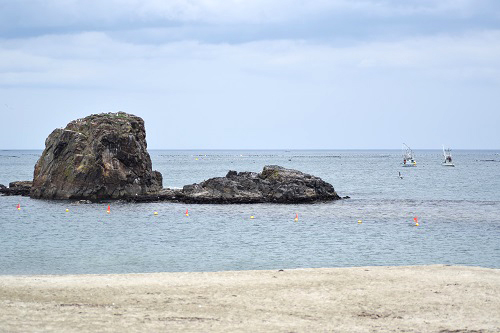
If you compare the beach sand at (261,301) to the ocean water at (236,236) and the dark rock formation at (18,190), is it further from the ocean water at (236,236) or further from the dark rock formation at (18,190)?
the dark rock formation at (18,190)

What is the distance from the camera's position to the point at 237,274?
77.4 feet

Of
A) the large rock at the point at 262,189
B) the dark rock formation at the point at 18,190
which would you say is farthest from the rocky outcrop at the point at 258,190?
the dark rock formation at the point at 18,190

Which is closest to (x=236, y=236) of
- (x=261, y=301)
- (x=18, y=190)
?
(x=261, y=301)

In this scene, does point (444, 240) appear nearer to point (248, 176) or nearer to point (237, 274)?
point (237, 274)

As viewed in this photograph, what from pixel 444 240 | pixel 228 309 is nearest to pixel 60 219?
pixel 444 240

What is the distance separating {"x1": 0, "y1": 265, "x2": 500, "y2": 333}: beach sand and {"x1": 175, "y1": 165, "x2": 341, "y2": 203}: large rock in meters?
39.9

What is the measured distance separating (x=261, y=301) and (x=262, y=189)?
155ft

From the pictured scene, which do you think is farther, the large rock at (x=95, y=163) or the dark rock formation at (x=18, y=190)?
the dark rock formation at (x=18, y=190)

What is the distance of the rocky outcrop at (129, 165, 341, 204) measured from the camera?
210 ft

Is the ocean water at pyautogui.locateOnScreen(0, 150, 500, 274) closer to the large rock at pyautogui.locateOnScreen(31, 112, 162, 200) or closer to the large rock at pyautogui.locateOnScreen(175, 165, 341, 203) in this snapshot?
the large rock at pyautogui.locateOnScreen(175, 165, 341, 203)

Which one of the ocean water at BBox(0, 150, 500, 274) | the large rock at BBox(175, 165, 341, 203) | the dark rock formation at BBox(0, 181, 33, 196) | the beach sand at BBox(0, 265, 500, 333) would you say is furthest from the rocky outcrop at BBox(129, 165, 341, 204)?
the beach sand at BBox(0, 265, 500, 333)

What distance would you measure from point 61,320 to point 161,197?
5089cm

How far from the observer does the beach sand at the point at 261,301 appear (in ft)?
51.0

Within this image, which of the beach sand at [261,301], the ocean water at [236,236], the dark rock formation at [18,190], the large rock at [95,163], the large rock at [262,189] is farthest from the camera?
the dark rock formation at [18,190]
